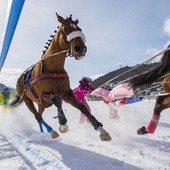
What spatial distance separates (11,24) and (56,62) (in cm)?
111

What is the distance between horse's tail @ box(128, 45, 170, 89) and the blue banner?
245 centimetres

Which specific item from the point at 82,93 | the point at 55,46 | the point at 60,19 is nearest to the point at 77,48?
the point at 60,19

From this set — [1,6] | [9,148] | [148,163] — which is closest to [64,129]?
[9,148]

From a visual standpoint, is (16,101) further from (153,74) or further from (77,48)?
(77,48)

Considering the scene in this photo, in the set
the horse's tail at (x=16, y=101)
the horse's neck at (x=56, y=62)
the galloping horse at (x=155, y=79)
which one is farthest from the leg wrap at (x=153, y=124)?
the horse's tail at (x=16, y=101)

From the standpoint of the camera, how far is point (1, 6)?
16.3 ft

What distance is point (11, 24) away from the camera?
195 inches

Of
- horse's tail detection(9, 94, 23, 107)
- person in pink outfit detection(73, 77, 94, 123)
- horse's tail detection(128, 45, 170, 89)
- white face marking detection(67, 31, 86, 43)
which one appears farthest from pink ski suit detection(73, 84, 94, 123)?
white face marking detection(67, 31, 86, 43)

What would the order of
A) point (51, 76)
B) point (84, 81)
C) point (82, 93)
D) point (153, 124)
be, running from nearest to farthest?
point (153, 124) < point (51, 76) < point (82, 93) < point (84, 81)

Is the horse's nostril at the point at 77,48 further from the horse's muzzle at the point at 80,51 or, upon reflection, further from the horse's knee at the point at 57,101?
the horse's knee at the point at 57,101

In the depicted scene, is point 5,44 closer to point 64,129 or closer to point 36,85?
point 36,85

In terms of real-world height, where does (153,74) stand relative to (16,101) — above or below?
above

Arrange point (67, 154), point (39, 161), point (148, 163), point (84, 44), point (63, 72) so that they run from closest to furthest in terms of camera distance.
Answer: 1. point (148, 163)
2. point (39, 161)
3. point (67, 154)
4. point (84, 44)
5. point (63, 72)

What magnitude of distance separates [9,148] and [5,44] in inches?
73.0
